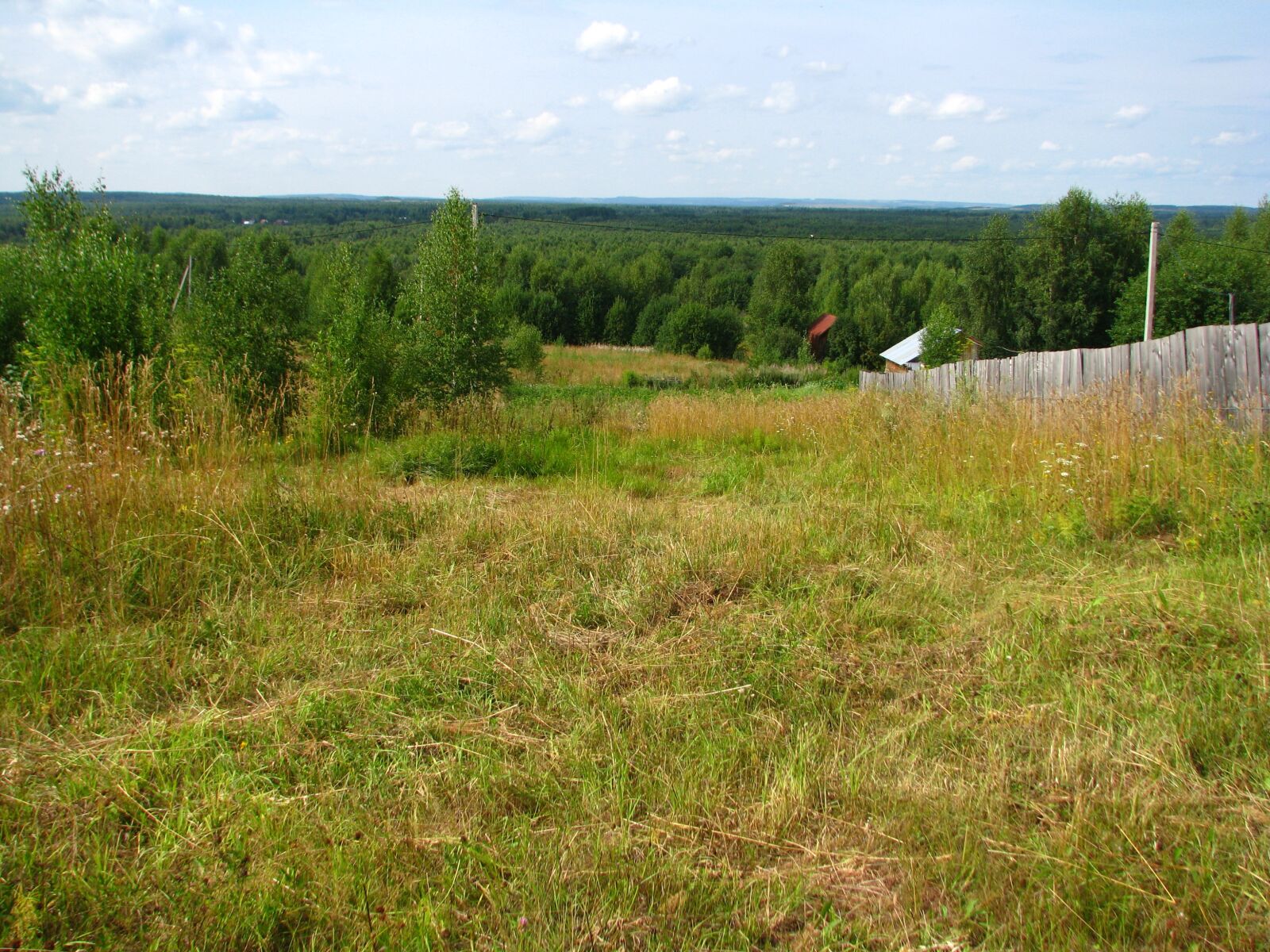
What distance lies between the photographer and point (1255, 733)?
2.92 meters

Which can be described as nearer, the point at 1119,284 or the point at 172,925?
the point at 172,925

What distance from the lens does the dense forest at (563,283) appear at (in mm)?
10867

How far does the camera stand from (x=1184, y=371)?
7.07 meters

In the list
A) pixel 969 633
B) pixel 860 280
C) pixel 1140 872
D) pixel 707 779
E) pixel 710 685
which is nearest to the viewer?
pixel 1140 872

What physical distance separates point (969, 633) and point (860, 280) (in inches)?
3375

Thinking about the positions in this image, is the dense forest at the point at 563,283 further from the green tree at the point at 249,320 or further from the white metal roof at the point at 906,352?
the white metal roof at the point at 906,352

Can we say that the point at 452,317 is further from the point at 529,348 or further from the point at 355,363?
the point at 529,348

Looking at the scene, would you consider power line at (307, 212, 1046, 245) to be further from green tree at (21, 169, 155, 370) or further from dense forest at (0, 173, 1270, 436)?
green tree at (21, 169, 155, 370)

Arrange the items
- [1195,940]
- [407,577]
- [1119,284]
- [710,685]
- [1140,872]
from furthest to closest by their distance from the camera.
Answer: [1119,284], [407,577], [710,685], [1140,872], [1195,940]

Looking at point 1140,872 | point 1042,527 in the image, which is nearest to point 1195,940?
point 1140,872

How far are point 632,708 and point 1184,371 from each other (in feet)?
20.4

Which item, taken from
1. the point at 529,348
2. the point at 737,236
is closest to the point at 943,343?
the point at 529,348

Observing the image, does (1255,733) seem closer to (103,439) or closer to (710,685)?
(710,685)

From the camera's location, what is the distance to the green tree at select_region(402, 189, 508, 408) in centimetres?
1326
